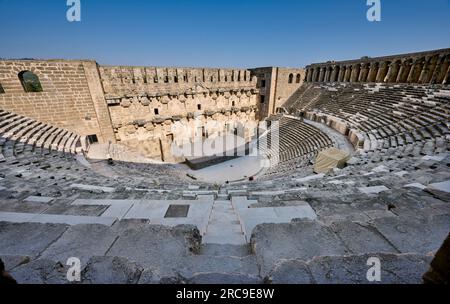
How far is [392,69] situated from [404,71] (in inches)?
39.4

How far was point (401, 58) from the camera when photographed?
15.5m

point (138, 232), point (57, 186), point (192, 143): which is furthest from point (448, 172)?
point (192, 143)

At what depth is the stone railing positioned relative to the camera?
13.3 m

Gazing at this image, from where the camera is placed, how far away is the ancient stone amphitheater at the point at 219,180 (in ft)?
4.92

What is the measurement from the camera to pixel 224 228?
2521 mm

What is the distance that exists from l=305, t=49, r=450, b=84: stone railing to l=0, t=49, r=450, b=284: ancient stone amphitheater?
10cm

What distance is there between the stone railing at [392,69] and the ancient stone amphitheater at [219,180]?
0.10 metres

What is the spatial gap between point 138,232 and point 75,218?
4.58ft

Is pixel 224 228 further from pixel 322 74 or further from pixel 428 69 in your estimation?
pixel 322 74

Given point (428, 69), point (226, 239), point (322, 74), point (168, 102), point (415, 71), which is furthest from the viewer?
point (322, 74)

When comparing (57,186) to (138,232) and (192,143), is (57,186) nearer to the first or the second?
(138,232)

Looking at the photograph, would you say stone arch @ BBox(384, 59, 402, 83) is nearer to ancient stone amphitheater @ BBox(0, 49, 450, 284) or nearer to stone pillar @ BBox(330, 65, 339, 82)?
ancient stone amphitheater @ BBox(0, 49, 450, 284)

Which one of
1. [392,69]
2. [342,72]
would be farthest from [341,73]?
[392,69]

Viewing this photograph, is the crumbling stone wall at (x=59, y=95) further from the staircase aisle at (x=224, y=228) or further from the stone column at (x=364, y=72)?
the stone column at (x=364, y=72)
